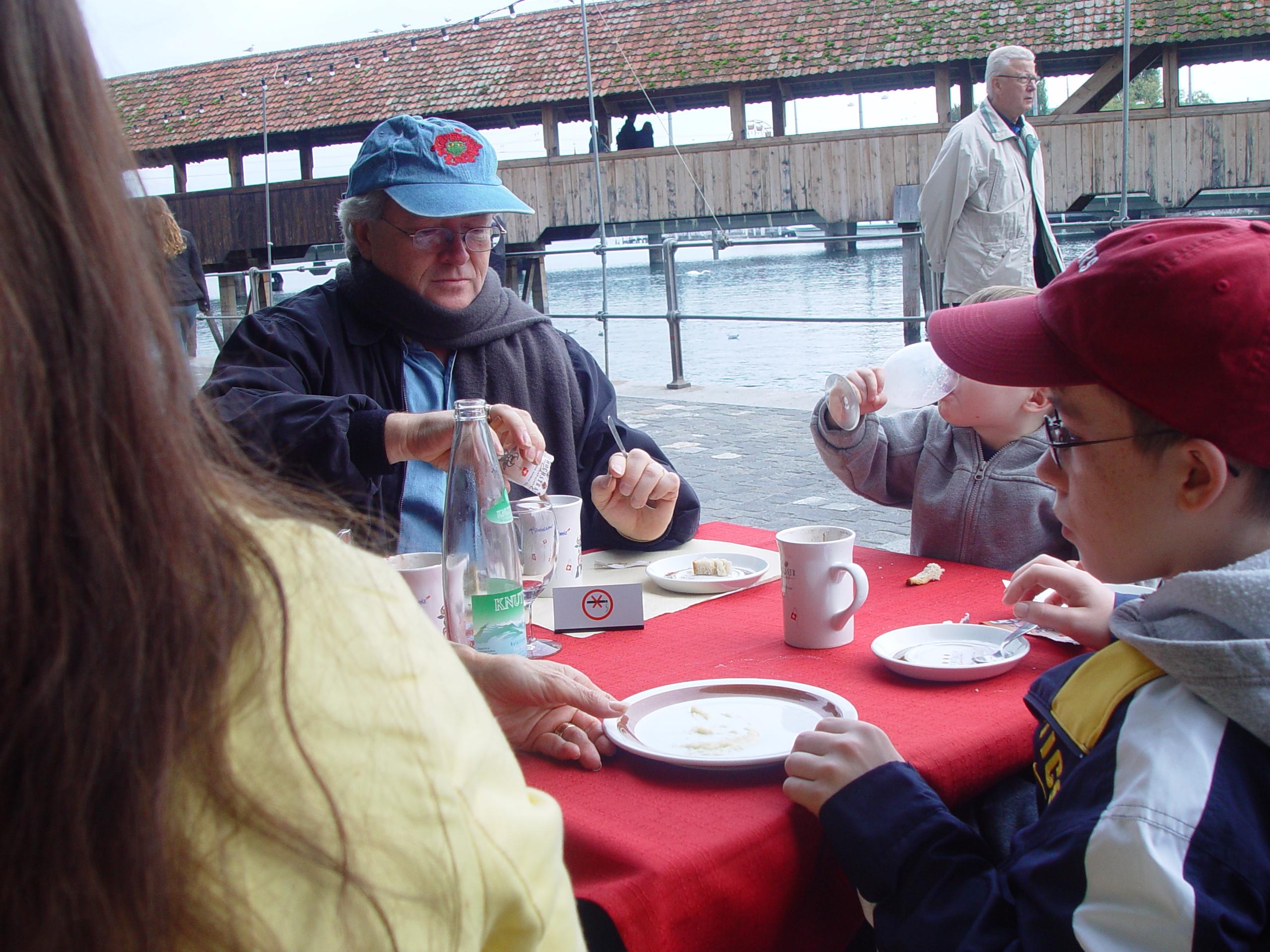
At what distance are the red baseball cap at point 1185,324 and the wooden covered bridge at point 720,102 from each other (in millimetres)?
14593

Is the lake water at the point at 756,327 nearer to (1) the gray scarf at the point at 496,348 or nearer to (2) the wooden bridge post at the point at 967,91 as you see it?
(1) the gray scarf at the point at 496,348

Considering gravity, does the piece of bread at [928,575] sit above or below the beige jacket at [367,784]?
below

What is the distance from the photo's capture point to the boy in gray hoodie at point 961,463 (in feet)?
7.25

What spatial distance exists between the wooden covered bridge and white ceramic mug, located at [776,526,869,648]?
14197mm

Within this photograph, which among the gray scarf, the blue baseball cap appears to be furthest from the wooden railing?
the blue baseball cap

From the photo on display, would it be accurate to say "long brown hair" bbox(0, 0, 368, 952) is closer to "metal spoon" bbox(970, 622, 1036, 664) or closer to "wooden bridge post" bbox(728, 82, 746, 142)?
"metal spoon" bbox(970, 622, 1036, 664)

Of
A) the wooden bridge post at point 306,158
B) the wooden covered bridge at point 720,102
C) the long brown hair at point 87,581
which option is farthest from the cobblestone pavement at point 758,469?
the wooden bridge post at point 306,158

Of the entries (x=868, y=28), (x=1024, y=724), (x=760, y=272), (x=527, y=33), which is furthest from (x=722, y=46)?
(x=1024, y=724)

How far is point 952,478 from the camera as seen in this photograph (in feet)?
7.61

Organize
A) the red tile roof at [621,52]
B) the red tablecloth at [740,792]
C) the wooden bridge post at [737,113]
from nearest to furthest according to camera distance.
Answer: the red tablecloth at [740,792], the red tile roof at [621,52], the wooden bridge post at [737,113]

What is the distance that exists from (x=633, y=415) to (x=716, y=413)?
0.71 m

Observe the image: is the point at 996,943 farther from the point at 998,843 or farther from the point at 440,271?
the point at 440,271

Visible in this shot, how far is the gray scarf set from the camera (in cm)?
236

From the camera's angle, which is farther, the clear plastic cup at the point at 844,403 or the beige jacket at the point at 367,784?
the clear plastic cup at the point at 844,403
